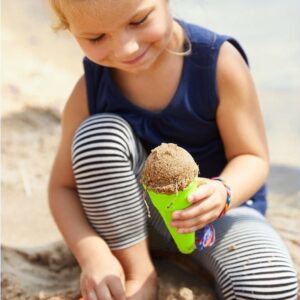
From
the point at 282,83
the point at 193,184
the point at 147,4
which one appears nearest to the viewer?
the point at 193,184

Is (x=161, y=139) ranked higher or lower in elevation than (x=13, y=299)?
higher

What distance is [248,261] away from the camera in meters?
1.19

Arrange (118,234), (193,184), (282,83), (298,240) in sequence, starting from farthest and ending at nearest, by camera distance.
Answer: (282,83) < (298,240) < (118,234) < (193,184)

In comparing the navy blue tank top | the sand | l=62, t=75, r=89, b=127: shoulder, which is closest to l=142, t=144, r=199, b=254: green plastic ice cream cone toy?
the sand

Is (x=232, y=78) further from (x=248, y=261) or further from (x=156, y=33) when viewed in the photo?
(x=248, y=261)

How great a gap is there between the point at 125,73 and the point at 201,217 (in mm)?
487

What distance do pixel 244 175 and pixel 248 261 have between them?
0.19 m

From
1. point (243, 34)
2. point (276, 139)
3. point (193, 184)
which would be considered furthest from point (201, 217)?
point (243, 34)

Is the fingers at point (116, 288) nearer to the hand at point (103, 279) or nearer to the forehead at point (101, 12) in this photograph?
the hand at point (103, 279)

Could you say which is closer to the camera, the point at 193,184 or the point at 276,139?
the point at 193,184

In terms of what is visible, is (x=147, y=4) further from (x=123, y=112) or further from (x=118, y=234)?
(x=118, y=234)

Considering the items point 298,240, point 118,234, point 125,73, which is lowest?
point 298,240

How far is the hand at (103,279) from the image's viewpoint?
1184 mm

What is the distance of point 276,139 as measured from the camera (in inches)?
105
